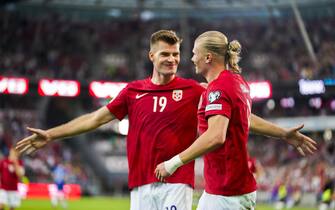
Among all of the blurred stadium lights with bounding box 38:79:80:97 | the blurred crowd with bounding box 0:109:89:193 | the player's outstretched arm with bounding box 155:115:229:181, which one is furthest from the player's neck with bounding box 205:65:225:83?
the blurred stadium lights with bounding box 38:79:80:97

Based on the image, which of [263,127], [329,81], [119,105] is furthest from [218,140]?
[329,81]

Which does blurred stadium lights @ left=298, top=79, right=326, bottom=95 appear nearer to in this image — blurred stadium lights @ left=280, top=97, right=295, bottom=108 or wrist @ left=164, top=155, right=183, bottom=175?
blurred stadium lights @ left=280, top=97, right=295, bottom=108

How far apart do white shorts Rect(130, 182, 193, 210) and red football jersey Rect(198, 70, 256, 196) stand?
0.80 m

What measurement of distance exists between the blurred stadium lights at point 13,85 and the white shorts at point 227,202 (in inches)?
1254

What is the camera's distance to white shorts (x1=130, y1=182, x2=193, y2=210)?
610 cm

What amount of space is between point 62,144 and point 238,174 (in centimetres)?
3935

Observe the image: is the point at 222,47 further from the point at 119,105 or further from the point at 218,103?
the point at 119,105

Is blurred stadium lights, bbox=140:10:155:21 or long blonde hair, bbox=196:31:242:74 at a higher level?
blurred stadium lights, bbox=140:10:155:21

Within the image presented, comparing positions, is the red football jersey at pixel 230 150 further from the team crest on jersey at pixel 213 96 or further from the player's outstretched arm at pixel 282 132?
the player's outstretched arm at pixel 282 132

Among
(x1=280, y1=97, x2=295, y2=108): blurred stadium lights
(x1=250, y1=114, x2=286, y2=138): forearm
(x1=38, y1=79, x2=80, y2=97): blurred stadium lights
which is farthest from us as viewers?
(x1=280, y1=97, x2=295, y2=108): blurred stadium lights

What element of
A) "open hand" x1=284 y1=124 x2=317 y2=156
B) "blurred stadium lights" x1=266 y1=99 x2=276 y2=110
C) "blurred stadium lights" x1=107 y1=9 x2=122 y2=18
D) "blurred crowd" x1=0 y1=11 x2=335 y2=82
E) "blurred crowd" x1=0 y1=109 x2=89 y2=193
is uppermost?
"blurred stadium lights" x1=107 y1=9 x2=122 y2=18

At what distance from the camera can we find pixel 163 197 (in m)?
6.13

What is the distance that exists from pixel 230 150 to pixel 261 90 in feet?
103

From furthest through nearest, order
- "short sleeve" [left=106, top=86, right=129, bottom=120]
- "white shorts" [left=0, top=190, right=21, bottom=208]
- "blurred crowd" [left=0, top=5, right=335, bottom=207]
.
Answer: "blurred crowd" [left=0, top=5, right=335, bottom=207] → "white shorts" [left=0, top=190, right=21, bottom=208] → "short sleeve" [left=106, top=86, right=129, bottom=120]
